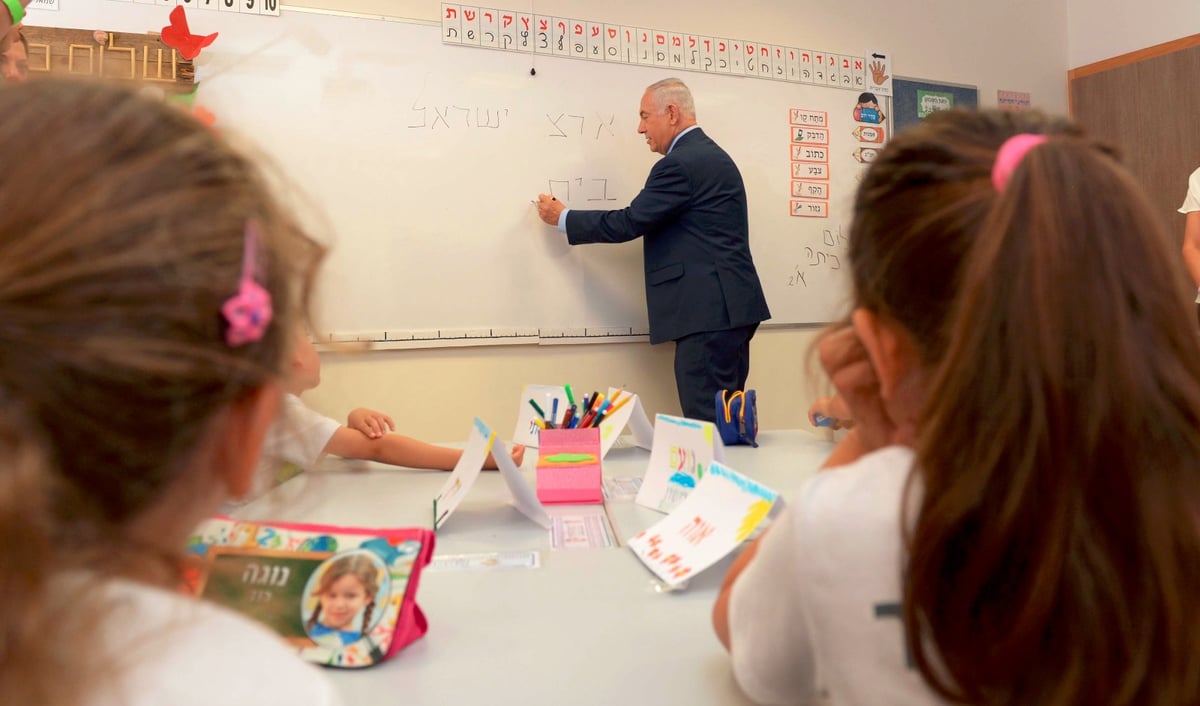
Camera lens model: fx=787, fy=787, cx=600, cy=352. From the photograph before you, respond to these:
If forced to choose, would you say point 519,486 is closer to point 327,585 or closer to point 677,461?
point 677,461

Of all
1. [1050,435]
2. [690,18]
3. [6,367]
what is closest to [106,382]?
[6,367]

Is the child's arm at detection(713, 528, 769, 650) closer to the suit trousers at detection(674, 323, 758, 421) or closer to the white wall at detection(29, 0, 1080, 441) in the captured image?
the white wall at detection(29, 0, 1080, 441)

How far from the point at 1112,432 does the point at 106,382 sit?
56cm

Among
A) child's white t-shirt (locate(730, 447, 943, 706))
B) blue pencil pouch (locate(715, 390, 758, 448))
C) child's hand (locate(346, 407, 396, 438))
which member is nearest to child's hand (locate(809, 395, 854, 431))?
blue pencil pouch (locate(715, 390, 758, 448))

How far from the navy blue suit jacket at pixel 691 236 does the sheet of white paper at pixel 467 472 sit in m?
1.75

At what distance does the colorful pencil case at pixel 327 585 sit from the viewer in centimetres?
71

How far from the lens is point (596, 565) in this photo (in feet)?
3.20

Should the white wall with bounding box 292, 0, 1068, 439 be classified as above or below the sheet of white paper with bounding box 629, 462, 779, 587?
above

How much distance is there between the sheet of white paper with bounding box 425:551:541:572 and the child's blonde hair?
0.71 ft

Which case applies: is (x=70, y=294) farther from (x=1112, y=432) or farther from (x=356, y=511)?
(x=356, y=511)

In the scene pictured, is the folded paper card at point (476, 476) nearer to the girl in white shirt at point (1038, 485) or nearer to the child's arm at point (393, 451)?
the child's arm at point (393, 451)

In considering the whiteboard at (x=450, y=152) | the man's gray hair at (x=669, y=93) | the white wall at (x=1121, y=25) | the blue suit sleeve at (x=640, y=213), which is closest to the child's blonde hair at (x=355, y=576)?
the whiteboard at (x=450, y=152)

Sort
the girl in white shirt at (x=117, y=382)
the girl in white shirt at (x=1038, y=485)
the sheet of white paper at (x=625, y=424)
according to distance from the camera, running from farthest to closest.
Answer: the sheet of white paper at (x=625, y=424) → the girl in white shirt at (x=1038, y=485) → the girl in white shirt at (x=117, y=382)

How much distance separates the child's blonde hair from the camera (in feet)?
2.37
